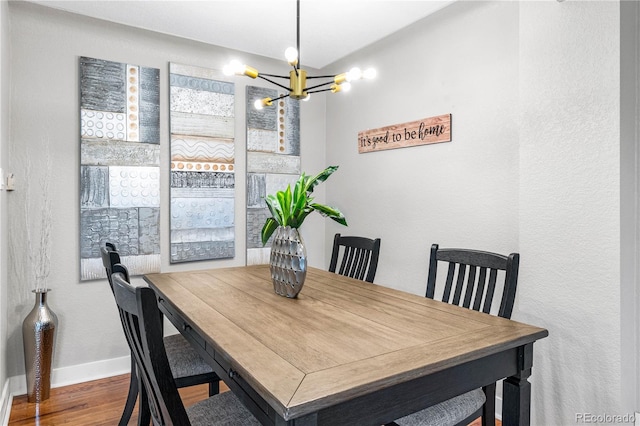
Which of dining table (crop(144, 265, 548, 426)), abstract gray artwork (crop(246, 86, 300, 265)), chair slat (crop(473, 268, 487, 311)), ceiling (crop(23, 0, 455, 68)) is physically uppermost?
ceiling (crop(23, 0, 455, 68))

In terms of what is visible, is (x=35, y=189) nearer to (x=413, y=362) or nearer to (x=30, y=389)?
(x=30, y=389)

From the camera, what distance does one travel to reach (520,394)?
132 centimetres

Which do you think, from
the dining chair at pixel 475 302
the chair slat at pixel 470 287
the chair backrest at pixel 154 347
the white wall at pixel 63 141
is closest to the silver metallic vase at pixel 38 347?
the white wall at pixel 63 141

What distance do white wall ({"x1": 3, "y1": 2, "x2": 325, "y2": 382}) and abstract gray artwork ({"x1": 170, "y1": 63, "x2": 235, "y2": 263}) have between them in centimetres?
8

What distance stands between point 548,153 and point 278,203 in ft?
4.31

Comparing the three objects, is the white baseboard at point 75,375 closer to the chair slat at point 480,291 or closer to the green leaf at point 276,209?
the green leaf at point 276,209

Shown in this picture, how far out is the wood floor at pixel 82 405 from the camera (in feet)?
7.39

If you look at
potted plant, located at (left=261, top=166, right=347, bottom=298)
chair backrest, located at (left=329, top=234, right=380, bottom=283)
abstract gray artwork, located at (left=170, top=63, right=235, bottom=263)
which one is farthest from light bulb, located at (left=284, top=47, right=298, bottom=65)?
abstract gray artwork, located at (left=170, top=63, right=235, bottom=263)

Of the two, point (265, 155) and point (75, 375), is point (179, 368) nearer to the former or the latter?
point (75, 375)

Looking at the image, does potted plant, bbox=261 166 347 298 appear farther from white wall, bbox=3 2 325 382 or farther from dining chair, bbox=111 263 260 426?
white wall, bbox=3 2 325 382

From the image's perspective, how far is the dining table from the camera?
3.14 feet

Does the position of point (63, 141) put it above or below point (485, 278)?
above

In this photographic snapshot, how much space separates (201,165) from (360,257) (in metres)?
1.57

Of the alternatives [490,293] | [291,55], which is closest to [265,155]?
[291,55]
